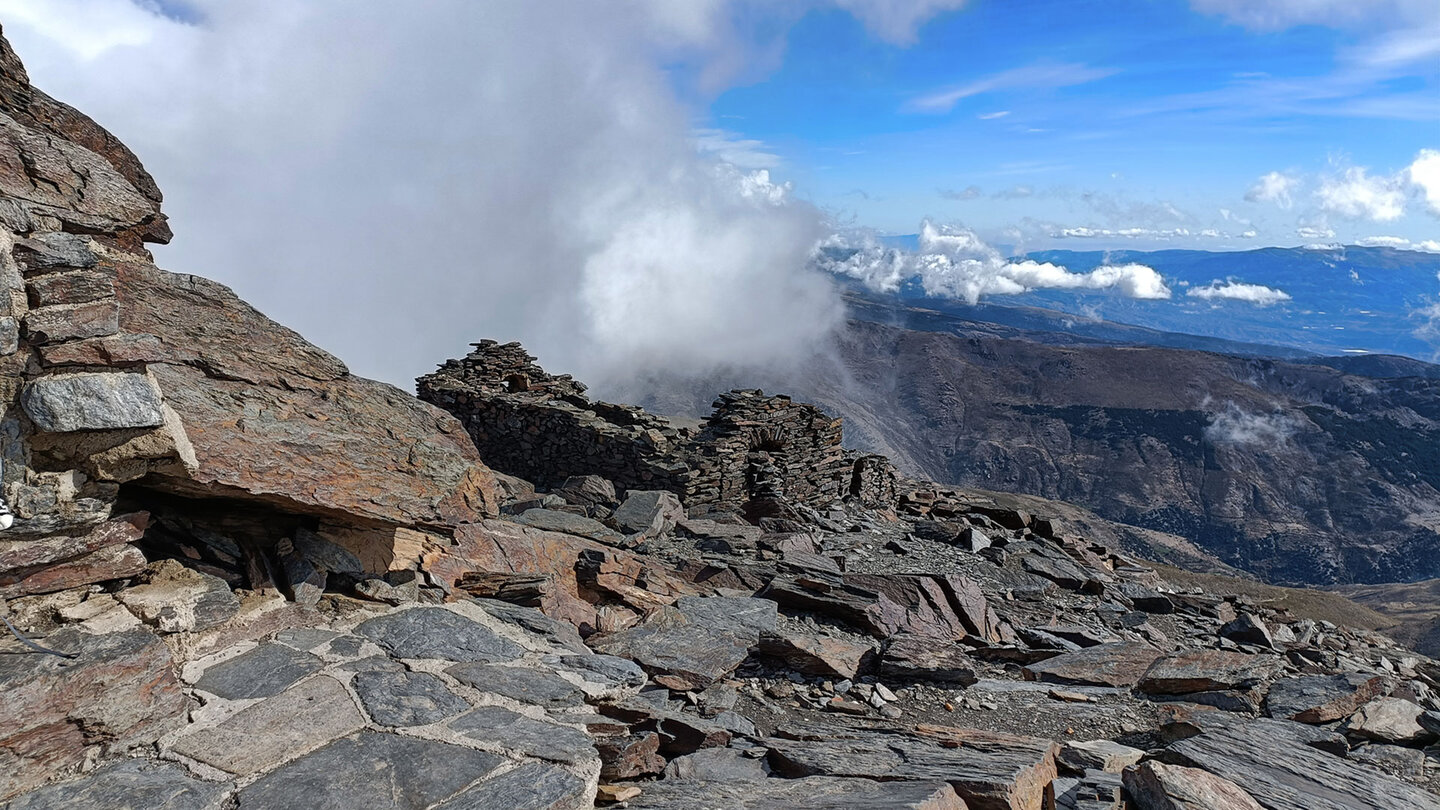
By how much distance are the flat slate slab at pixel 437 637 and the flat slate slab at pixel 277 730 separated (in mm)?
555

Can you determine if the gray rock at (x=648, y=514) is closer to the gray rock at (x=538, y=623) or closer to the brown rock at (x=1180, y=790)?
the gray rock at (x=538, y=623)

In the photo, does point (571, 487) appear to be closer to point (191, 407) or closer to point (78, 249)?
point (191, 407)

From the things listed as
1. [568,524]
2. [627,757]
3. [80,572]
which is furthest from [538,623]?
[568,524]

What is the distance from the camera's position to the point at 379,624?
15.1 ft

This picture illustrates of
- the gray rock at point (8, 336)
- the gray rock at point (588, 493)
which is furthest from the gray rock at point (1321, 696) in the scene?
the gray rock at point (588, 493)

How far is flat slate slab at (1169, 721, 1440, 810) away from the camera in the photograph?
4.66 metres

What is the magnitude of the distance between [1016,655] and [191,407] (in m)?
7.73

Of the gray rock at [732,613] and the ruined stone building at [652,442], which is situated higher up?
the ruined stone building at [652,442]

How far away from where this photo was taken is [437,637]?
182 inches

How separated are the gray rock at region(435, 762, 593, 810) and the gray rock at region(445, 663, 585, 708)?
2.35 ft

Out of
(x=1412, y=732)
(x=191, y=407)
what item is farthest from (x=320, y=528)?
(x=1412, y=732)

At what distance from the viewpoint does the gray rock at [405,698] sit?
3.72m

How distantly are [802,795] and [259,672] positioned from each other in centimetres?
268

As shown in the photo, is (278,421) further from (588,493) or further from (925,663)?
(588,493)
